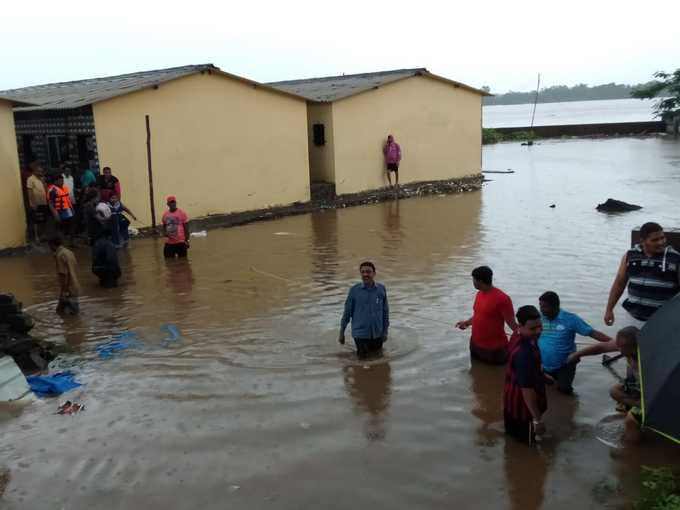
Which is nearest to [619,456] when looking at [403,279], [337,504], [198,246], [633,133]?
[337,504]

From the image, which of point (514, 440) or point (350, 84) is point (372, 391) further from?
point (350, 84)

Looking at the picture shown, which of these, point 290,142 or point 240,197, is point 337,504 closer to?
point 240,197

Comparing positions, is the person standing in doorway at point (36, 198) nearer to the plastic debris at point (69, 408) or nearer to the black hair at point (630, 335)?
the plastic debris at point (69, 408)

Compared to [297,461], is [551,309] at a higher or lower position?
higher

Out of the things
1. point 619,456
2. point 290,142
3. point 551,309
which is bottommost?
point 619,456

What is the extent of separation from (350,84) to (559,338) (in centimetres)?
1937

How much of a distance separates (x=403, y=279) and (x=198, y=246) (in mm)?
5620

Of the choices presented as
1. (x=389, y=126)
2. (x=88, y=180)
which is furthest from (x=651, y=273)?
(x=389, y=126)

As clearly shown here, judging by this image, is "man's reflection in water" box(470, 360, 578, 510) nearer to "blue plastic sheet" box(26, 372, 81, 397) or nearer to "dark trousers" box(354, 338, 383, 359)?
"dark trousers" box(354, 338, 383, 359)

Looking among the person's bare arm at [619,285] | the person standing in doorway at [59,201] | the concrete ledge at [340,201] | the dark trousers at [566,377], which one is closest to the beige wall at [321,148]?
the concrete ledge at [340,201]

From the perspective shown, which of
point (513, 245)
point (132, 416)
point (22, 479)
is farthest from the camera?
point (513, 245)

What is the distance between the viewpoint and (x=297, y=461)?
546cm

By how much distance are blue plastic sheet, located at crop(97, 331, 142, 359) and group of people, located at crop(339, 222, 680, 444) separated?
8.47 ft

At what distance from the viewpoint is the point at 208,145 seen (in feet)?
59.8
